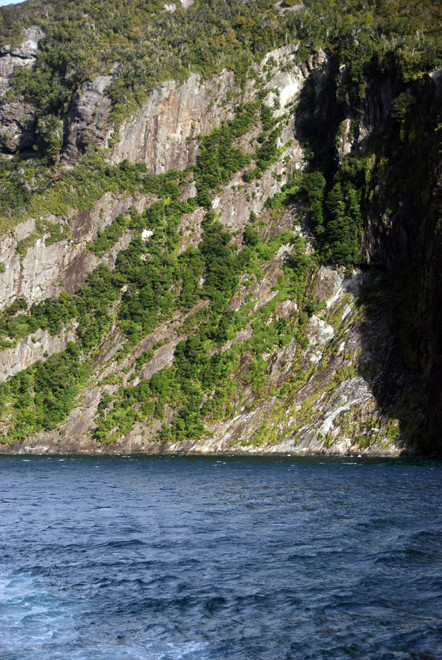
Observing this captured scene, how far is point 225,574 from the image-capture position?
16.3 meters

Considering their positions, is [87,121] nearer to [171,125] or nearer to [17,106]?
[171,125]

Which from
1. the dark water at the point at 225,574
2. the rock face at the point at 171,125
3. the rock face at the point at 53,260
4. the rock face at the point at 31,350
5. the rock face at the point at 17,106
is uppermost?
the rock face at the point at 17,106

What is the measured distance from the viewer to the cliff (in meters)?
59.8

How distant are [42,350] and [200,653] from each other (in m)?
72.9

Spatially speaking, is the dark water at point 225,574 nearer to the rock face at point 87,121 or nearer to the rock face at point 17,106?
the rock face at point 87,121

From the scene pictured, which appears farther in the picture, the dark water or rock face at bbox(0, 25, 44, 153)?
rock face at bbox(0, 25, 44, 153)

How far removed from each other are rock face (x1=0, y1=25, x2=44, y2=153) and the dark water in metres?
103

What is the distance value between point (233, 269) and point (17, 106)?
69195 mm

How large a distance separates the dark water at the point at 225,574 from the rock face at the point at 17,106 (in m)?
103

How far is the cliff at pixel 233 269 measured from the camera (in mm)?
59844

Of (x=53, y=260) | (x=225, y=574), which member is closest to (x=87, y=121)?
(x=53, y=260)

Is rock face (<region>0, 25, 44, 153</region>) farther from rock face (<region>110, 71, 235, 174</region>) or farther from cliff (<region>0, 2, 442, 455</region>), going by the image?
rock face (<region>110, 71, 235, 174</region>)

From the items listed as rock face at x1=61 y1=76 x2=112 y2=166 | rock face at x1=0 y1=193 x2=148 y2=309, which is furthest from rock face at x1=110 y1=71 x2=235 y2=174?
rock face at x1=0 y1=193 x2=148 y2=309

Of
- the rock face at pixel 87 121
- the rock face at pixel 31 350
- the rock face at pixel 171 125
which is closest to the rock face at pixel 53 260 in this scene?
the rock face at pixel 31 350
